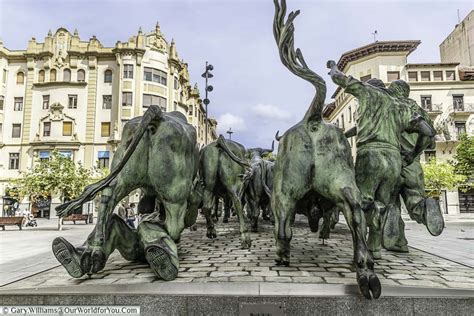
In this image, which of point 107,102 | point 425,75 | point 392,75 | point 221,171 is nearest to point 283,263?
point 221,171

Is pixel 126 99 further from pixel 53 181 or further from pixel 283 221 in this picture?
pixel 283 221

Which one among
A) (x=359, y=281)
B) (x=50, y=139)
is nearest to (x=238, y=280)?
(x=359, y=281)

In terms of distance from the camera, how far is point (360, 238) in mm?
3473

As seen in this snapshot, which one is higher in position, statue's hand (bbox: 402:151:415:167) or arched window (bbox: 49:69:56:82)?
arched window (bbox: 49:69:56:82)

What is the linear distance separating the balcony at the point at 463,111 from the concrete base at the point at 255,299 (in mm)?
46364

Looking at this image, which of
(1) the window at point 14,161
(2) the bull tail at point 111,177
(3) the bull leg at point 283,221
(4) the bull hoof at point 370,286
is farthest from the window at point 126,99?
(4) the bull hoof at point 370,286

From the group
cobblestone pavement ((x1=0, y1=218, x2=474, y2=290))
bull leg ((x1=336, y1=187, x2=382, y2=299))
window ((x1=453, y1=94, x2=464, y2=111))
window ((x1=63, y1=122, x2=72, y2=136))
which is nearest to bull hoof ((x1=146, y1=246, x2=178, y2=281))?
cobblestone pavement ((x1=0, y1=218, x2=474, y2=290))

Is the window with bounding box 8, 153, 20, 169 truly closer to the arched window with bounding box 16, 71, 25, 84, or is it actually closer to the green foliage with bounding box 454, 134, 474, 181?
the arched window with bounding box 16, 71, 25, 84

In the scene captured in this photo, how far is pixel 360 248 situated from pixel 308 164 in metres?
1.06

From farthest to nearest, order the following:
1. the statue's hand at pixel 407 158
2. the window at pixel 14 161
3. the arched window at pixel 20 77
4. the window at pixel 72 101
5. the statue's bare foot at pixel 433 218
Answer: the arched window at pixel 20 77, the window at pixel 72 101, the window at pixel 14 161, the statue's hand at pixel 407 158, the statue's bare foot at pixel 433 218

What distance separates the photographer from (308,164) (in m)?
3.90

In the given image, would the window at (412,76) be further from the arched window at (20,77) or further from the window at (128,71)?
the arched window at (20,77)

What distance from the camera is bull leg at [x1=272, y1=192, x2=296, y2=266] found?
4027mm

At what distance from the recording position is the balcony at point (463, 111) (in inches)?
1635
